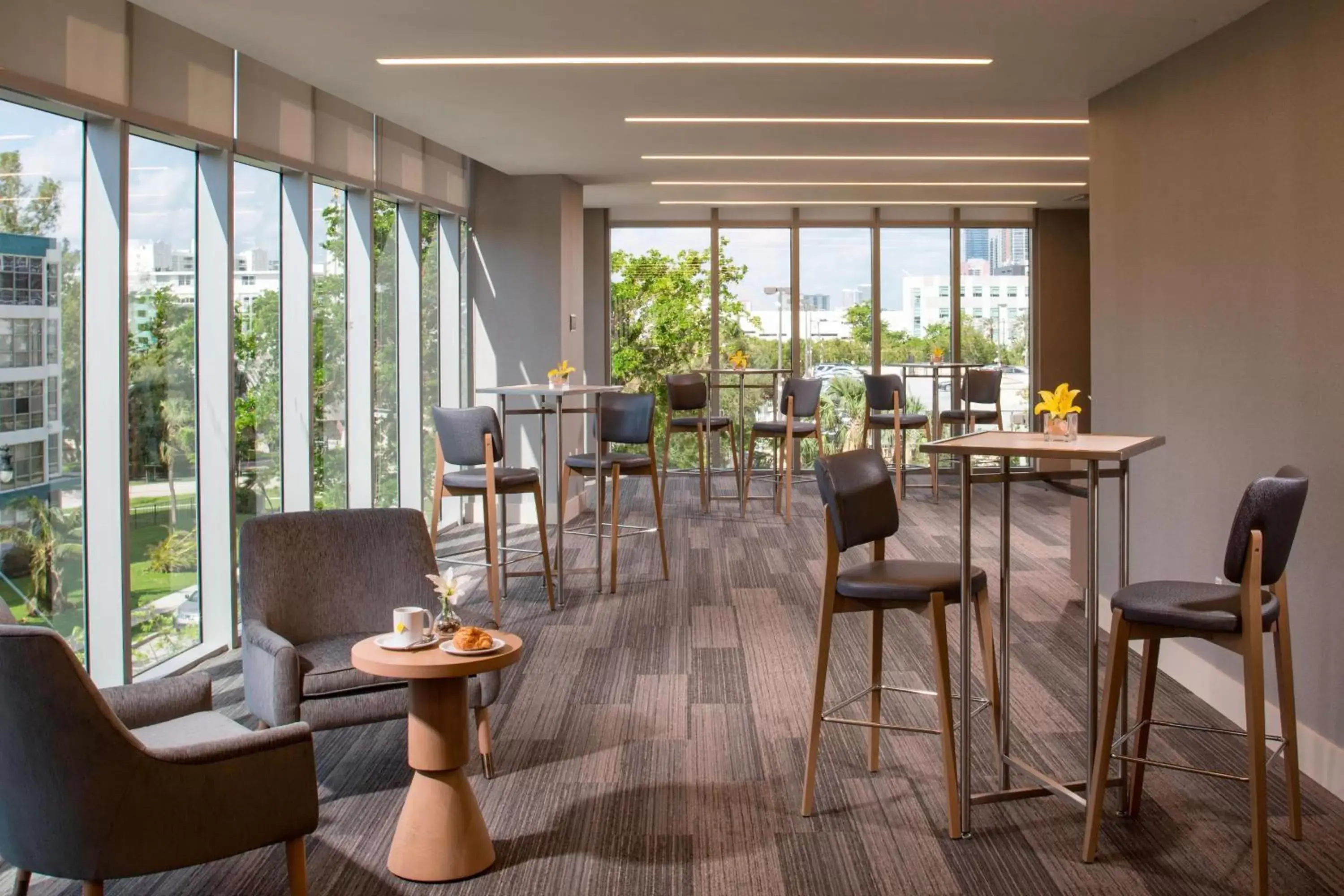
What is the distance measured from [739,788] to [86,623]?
2.64 m

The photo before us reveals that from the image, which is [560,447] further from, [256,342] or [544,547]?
[256,342]

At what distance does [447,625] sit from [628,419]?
139 inches

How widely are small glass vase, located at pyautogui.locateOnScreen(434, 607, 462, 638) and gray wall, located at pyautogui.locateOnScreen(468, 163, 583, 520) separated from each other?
5.67 meters

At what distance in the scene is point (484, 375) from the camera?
364 inches

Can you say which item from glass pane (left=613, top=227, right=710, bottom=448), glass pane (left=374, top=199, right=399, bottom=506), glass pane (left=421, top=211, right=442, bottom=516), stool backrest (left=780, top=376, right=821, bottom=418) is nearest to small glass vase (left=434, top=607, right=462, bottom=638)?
Answer: glass pane (left=374, top=199, right=399, bottom=506)

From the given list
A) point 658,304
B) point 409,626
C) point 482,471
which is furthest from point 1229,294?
point 658,304

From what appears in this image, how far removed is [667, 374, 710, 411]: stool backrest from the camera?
948 centimetres

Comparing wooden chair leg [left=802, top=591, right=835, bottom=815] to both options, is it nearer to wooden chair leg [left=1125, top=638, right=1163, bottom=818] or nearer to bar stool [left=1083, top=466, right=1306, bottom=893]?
bar stool [left=1083, top=466, right=1306, bottom=893]

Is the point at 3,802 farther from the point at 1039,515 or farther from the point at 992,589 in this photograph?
the point at 1039,515

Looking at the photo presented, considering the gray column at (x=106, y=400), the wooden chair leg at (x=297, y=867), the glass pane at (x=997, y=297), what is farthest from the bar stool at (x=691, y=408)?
the wooden chair leg at (x=297, y=867)

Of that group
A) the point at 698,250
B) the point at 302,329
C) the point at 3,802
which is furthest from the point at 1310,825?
the point at 698,250

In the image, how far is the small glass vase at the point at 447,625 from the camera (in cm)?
336

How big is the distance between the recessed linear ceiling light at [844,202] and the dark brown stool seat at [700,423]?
2.32 m

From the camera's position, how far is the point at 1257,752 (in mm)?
2955
